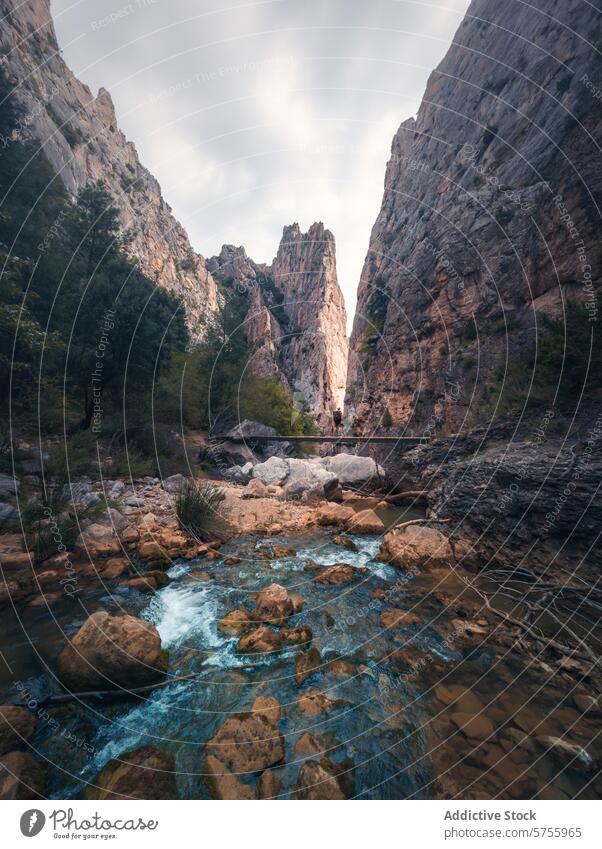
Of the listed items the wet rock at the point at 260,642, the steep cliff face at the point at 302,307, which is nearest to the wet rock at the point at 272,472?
the wet rock at the point at 260,642

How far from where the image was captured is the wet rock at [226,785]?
3.08 m

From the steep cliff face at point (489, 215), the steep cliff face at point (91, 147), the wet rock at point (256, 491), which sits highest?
the steep cliff face at point (91, 147)

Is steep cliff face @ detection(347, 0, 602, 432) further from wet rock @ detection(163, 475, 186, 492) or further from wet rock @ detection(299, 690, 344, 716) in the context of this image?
wet rock @ detection(163, 475, 186, 492)

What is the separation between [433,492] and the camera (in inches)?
463

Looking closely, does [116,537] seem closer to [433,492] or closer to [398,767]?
[398,767]

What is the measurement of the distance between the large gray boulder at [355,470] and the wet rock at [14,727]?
17.7m

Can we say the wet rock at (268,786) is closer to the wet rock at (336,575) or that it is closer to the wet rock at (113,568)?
the wet rock at (336,575)

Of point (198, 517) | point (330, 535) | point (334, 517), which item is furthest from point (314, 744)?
point (334, 517)

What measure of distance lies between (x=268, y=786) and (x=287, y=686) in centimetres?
143

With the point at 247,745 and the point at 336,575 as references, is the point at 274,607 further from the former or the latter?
the point at 247,745

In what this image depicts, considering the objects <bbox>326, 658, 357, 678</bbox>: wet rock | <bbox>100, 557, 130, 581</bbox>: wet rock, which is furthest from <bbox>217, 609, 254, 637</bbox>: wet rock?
<bbox>100, 557, 130, 581</bbox>: wet rock

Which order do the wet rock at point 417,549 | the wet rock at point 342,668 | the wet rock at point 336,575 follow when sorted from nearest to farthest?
the wet rock at point 342,668 < the wet rock at point 336,575 < the wet rock at point 417,549

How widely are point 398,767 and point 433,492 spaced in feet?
30.1

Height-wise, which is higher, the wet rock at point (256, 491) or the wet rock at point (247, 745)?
the wet rock at point (247, 745)
